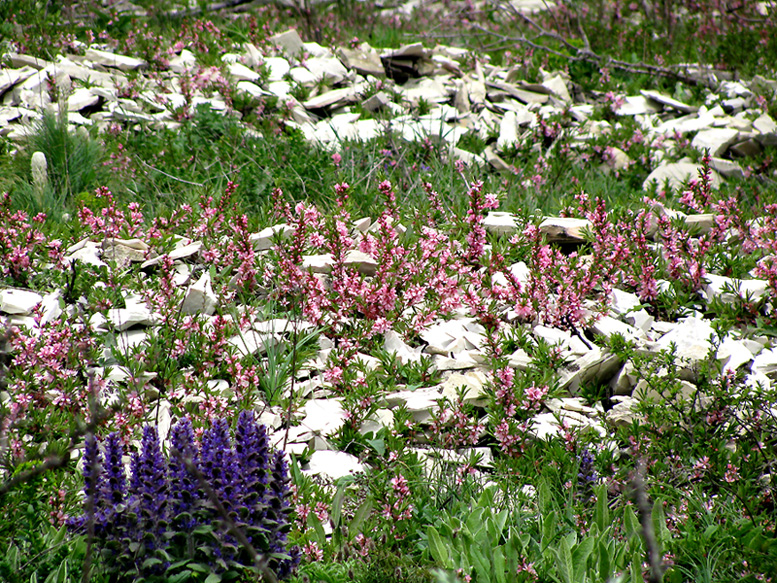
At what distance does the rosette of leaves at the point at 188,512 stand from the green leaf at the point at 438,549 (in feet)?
2.12

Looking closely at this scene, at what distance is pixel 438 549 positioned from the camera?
2.85 metres

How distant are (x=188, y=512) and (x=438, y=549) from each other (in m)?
1.12

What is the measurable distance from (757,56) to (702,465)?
10.3 meters

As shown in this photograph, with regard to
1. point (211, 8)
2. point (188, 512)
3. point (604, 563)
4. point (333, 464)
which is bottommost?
point (333, 464)

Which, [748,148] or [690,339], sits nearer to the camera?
[690,339]

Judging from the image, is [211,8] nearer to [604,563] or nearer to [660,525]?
[660,525]

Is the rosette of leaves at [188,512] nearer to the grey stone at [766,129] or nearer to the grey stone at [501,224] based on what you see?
the grey stone at [501,224]

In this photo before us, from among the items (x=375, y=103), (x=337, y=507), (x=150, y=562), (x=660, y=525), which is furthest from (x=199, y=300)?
(x=375, y=103)

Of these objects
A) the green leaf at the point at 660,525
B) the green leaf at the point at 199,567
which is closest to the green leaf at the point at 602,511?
the green leaf at the point at 660,525

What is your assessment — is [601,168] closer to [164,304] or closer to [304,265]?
[304,265]

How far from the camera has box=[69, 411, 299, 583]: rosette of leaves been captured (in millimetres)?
2555

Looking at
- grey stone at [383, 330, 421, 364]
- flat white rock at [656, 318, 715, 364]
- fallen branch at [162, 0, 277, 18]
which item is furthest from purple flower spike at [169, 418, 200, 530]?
fallen branch at [162, 0, 277, 18]

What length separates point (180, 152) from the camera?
707cm

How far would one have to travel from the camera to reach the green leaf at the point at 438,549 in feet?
9.19
